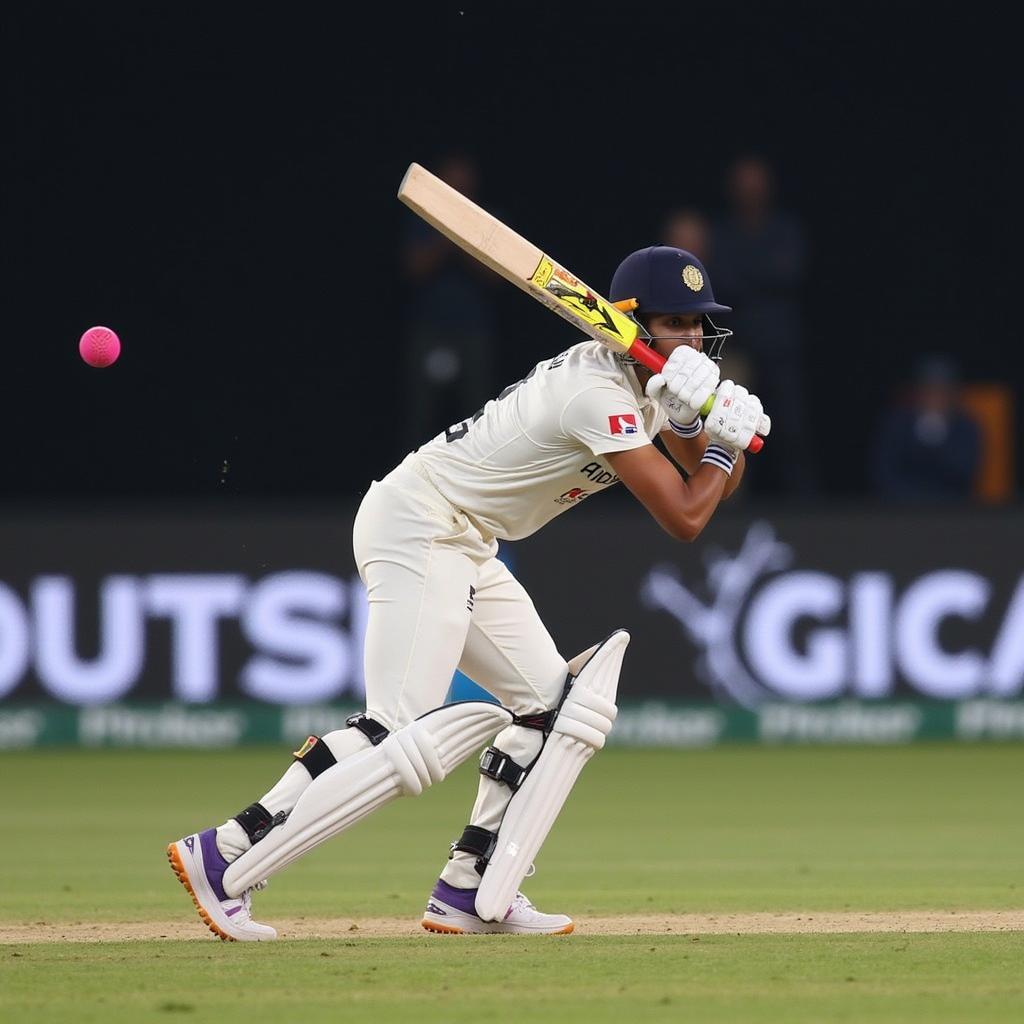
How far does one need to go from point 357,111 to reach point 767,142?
2244 mm

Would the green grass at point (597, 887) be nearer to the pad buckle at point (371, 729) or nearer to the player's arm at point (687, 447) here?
the pad buckle at point (371, 729)

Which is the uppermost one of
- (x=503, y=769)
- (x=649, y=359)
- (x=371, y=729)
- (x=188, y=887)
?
(x=649, y=359)

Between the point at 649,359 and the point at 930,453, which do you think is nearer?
the point at 649,359

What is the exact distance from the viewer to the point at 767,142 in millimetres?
12117

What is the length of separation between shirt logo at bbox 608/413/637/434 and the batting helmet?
1.16 feet

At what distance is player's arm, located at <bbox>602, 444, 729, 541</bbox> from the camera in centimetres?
486

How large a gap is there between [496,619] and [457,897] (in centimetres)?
65

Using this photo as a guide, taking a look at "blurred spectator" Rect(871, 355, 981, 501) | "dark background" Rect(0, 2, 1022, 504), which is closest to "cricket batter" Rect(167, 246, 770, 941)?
"blurred spectator" Rect(871, 355, 981, 501)

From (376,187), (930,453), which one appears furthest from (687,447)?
(376,187)

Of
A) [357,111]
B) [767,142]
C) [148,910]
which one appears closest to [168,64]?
[357,111]

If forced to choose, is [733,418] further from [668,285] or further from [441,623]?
[441,623]

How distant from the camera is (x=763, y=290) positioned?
35.9 ft

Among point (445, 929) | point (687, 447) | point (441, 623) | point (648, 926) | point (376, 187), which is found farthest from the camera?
point (376, 187)

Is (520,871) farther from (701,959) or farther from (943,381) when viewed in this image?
(943,381)
